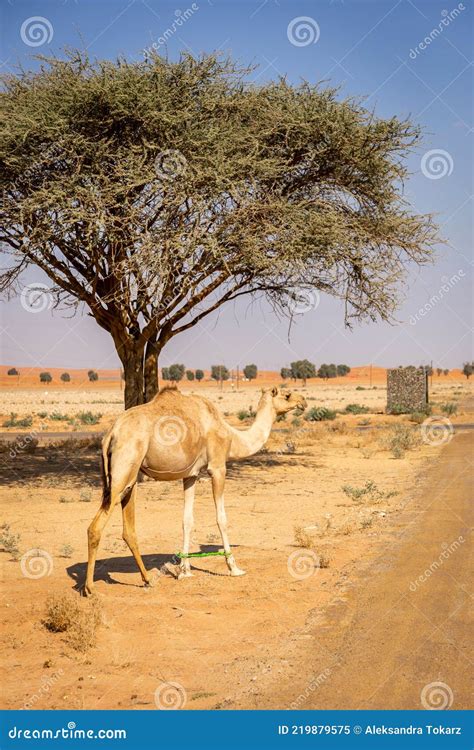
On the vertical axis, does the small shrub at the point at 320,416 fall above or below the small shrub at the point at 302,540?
below

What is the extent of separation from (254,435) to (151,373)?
10512 millimetres

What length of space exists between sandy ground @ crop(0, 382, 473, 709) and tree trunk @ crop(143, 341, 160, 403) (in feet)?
8.76

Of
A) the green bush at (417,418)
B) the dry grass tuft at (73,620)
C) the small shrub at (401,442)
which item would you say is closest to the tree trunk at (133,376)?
the small shrub at (401,442)

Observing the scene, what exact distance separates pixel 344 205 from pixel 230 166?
168 inches

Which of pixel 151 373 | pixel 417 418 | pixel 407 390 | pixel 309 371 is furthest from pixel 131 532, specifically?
pixel 309 371

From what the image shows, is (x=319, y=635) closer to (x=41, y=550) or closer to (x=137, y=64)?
Result: (x=41, y=550)

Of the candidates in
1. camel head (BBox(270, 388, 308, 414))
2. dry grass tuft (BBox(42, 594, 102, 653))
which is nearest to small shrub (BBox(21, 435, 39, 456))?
camel head (BBox(270, 388, 308, 414))

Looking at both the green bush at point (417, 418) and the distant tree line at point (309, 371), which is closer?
the green bush at point (417, 418)

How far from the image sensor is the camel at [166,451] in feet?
32.4

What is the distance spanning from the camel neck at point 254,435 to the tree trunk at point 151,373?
33.1ft

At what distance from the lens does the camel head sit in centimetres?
1185

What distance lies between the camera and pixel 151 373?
21703mm

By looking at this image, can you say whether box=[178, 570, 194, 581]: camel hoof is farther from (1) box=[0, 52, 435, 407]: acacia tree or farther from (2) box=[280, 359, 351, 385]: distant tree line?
(2) box=[280, 359, 351, 385]: distant tree line

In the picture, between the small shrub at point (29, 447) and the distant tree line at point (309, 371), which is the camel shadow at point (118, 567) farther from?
the distant tree line at point (309, 371)
